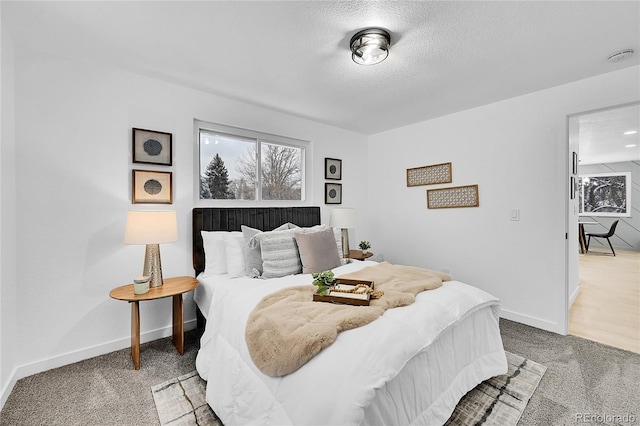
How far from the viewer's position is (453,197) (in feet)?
11.8

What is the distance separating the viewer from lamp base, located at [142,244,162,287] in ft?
7.78

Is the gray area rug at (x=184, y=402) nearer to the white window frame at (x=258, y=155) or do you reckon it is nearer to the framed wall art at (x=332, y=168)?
the white window frame at (x=258, y=155)

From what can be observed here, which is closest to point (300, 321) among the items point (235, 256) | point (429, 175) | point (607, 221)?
point (235, 256)

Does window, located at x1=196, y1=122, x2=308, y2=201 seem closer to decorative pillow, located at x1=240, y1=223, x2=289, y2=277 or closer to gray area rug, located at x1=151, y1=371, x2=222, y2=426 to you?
decorative pillow, located at x1=240, y1=223, x2=289, y2=277

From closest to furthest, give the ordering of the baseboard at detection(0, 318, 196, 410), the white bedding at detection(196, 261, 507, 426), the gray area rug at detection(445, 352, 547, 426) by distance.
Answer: the white bedding at detection(196, 261, 507, 426) → the gray area rug at detection(445, 352, 547, 426) → the baseboard at detection(0, 318, 196, 410)

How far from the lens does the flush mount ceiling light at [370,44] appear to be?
187cm

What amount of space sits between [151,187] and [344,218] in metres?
2.17

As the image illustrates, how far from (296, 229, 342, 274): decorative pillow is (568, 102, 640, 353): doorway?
249 cm

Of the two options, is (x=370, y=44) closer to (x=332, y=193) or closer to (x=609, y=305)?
(x=332, y=193)

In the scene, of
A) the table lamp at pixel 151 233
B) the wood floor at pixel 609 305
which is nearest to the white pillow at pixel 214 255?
the table lamp at pixel 151 233

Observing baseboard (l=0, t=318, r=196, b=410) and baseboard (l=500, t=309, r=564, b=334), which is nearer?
baseboard (l=0, t=318, r=196, b=410)

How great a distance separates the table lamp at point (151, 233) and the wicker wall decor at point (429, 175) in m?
3.05

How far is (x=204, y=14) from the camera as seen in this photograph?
1734mm

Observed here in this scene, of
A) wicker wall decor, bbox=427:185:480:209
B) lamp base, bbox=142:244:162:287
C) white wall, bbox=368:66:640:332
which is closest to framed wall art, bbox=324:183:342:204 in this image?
white wall, bbox=368:66:640:332
